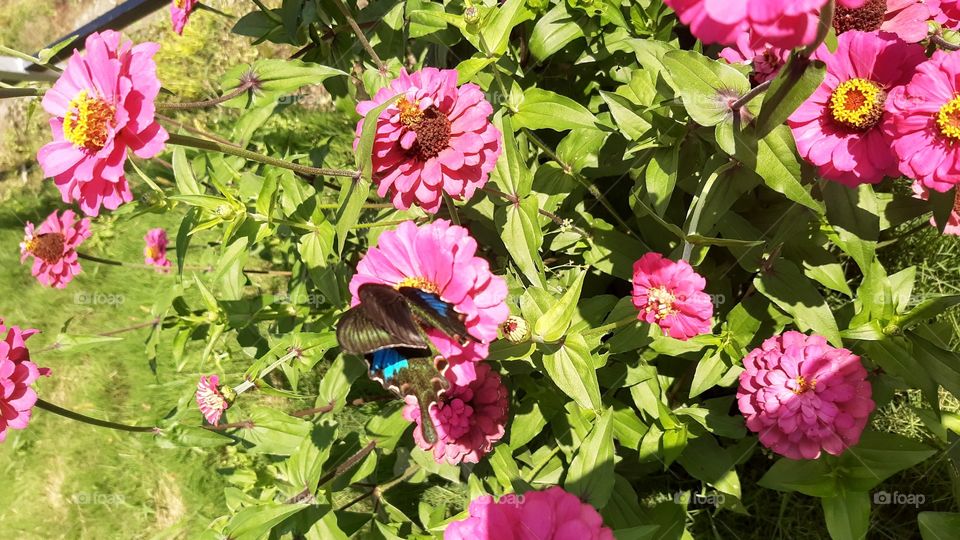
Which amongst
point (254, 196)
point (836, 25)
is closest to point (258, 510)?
point (254, 196)

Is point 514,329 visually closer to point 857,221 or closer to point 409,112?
point 409,112

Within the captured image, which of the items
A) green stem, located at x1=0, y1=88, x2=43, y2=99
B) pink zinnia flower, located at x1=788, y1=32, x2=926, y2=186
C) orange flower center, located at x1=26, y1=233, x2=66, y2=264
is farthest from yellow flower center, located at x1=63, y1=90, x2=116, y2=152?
orange flower center, located at x1=26, y1=233, x2=66, y2=264

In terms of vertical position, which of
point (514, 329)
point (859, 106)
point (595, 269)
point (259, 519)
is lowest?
point (259, 519)

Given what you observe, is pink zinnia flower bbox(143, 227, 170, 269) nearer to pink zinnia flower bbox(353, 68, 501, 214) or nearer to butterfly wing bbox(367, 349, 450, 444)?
pink zinnia flower bbox(353, 68, 501, 214)

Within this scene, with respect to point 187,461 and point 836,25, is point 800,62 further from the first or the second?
point 187,461

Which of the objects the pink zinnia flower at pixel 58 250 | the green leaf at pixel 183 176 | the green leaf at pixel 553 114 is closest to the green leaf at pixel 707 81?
the green leaf at pixel 553 114

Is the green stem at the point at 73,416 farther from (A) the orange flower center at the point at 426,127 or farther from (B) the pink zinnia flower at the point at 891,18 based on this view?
(B) the pink zinnia flower at the point at 891,18

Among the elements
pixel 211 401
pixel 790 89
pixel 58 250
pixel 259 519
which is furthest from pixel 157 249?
pixel 790 89
